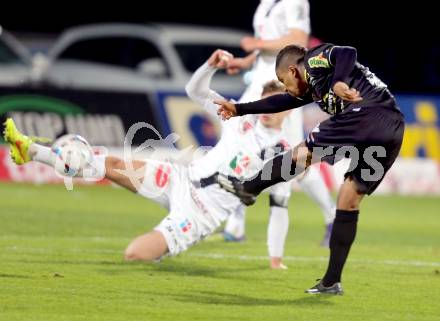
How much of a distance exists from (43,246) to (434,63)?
16.3 metres

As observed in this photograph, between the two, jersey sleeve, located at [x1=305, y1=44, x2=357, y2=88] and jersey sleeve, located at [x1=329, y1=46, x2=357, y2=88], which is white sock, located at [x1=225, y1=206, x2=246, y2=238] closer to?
jersey sleeve, located at [x1=305, y1=44, x2=357, y2=88]

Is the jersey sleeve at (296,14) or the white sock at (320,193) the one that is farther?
the white sock at (320,193)

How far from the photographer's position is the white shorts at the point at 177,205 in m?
10.3

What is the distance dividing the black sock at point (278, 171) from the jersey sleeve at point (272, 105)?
353 millimetres

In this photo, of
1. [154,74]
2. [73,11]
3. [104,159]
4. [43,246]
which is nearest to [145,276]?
[104,159]

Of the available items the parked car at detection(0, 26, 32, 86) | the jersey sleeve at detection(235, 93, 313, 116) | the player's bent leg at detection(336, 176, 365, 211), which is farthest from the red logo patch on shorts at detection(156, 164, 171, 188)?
the parked car at detection(0, 26, 32, 86)

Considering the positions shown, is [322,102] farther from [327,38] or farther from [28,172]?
[327,38]

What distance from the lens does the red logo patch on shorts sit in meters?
10.7

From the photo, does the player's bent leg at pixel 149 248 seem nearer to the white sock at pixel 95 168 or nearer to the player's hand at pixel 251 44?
the white sock at pixel 95 168

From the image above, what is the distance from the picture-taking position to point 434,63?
86.4 ft

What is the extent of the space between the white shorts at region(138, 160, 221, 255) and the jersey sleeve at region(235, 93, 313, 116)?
144 centimetres

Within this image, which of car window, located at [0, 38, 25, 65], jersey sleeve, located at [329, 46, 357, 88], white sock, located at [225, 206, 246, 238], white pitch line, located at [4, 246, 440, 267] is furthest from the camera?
car window, located at [0, 38, 25, 65]

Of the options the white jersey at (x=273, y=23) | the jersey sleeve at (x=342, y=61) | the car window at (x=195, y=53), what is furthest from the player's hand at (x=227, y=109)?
the car window at (x=195, y=53)

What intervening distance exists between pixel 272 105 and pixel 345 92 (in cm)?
109
